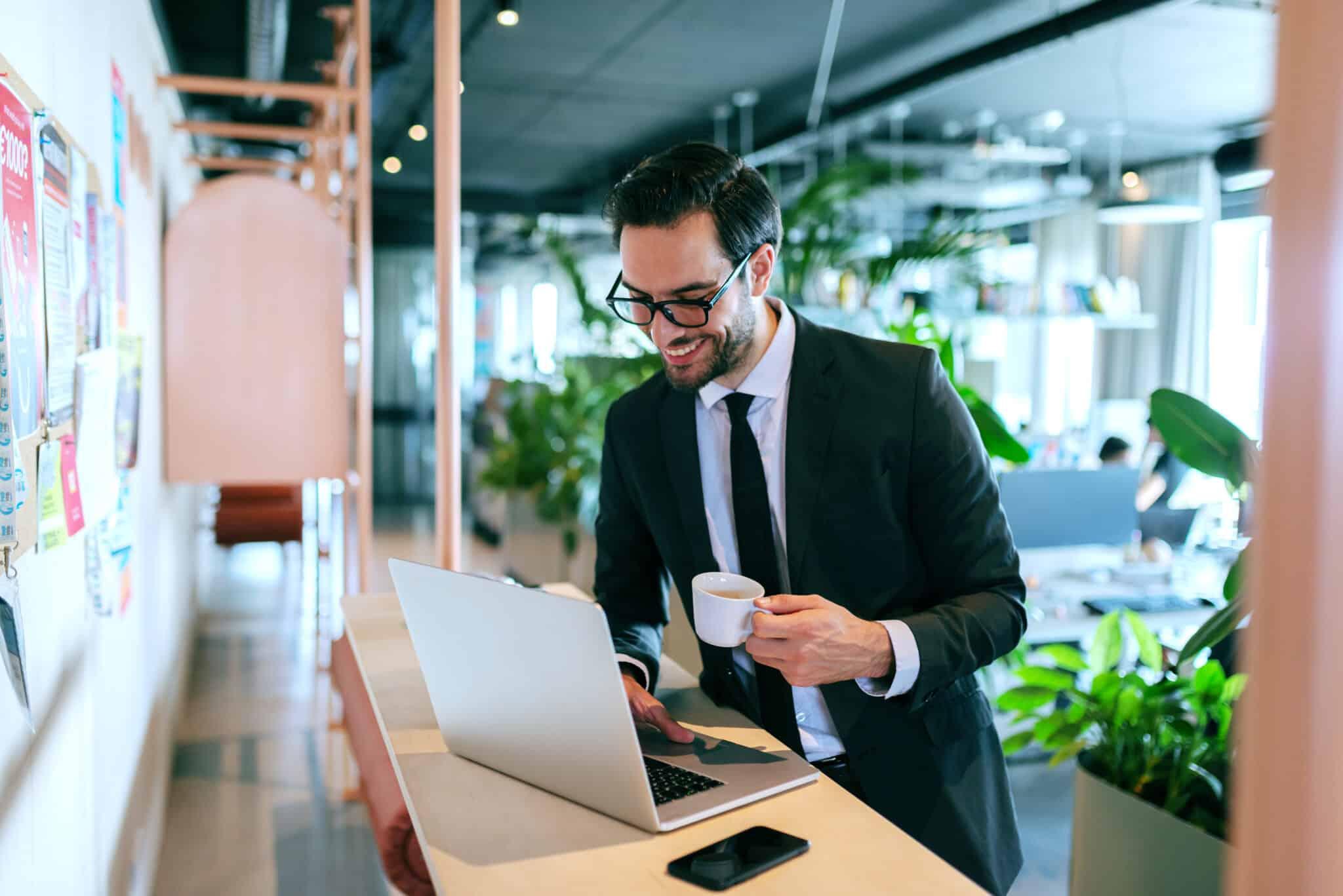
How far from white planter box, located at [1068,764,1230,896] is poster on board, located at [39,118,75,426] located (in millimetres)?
2141

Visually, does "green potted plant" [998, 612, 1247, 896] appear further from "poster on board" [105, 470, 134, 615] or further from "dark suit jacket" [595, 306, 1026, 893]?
"poster on board" [105, 470, 134, 615]

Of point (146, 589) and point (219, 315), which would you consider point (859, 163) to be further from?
point (146, 589)

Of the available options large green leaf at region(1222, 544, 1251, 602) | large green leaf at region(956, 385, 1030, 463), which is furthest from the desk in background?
large green leaf at region(1222, 544, 1251, 602)

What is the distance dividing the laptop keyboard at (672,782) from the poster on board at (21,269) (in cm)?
90

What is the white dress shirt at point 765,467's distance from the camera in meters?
1.59

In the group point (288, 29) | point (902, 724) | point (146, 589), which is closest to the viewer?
point (902, 724)

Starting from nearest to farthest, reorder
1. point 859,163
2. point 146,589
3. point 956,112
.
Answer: point 146,589
point 859,163
point 956,112

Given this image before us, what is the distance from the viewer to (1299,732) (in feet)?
1.20

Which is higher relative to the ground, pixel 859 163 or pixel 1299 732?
pixel 859 163

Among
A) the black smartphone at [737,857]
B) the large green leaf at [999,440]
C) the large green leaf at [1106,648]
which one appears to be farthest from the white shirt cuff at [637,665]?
the large green leaf at [999,440]

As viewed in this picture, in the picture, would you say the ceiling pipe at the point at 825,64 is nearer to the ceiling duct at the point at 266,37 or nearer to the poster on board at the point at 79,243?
the ceiling duct at the point at 266,37

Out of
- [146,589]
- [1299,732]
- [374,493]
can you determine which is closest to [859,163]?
[146,589]

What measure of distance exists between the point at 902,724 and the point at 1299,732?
46.9 inches

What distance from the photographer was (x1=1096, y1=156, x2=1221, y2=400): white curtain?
8.97 meters
